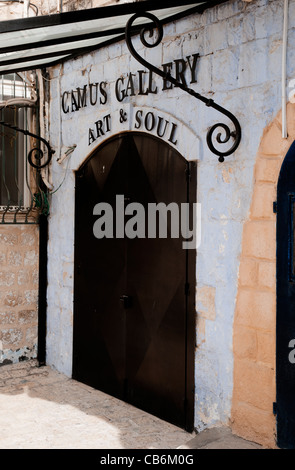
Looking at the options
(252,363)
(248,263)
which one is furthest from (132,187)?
(252,363)

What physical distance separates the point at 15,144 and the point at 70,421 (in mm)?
3300

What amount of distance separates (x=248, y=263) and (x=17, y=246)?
3254 mm

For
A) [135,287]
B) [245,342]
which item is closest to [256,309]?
[245,342]

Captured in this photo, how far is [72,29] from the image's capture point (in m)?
4.35

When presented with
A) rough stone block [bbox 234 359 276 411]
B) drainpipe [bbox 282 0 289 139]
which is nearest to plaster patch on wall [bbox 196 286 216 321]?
rough stone block [bbox 234 359 276 411]

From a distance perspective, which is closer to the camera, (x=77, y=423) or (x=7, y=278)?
(x=77, y=423)

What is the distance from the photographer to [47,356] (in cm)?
612

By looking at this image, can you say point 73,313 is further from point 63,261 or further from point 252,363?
point 252,363

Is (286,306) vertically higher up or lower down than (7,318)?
higher up

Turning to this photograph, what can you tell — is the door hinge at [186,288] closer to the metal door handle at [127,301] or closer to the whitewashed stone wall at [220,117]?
the whitewashed stone wall at [220,117]

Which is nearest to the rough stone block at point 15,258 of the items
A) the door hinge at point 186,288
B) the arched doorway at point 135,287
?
the arched doorway at point 135,287

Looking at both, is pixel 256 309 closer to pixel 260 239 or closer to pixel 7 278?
pixel 260 239
